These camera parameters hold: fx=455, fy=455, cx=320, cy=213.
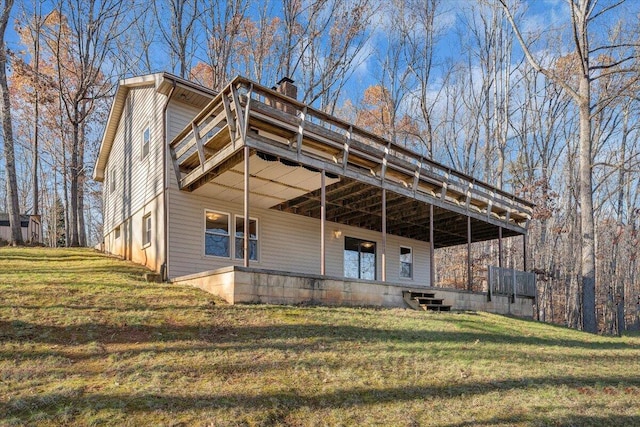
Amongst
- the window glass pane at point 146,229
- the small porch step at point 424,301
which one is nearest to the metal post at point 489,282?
the small porch step at point 424,301

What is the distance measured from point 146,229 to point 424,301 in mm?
8216

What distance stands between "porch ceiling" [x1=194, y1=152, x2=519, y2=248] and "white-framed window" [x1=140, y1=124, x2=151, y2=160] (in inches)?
105

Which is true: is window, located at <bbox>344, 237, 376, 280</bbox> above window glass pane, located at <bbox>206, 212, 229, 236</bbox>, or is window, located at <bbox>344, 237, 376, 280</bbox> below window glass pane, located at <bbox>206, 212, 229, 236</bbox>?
below

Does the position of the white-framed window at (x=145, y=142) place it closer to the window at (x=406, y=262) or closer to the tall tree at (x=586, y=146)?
the window at (x=406, y=262)

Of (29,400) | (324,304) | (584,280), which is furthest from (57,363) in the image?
(584,280)

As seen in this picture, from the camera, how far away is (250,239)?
44.4 ft

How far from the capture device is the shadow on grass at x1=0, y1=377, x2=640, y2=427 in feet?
14.5

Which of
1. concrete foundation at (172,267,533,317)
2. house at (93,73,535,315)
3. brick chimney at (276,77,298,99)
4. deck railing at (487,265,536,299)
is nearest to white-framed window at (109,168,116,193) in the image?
house at (93,73,535,315)

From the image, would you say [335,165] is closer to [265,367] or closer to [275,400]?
[265,367]

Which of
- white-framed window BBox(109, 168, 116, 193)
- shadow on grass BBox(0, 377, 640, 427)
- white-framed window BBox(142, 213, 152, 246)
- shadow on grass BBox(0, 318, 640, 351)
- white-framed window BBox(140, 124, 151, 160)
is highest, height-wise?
white-framed window BBox(140, 124, 151, 160)

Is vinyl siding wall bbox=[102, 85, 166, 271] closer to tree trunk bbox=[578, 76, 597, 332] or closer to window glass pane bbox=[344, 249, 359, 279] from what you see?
window glass pane bbox=[344, 249, 359, 279]

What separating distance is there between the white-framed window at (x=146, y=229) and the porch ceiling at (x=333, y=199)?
209 centimetres

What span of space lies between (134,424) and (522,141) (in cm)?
2757

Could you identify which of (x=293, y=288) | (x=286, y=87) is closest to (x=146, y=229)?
(x=286, y=87)
